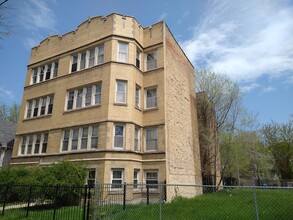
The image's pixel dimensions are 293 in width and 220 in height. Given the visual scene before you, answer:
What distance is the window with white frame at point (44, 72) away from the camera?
76.0 feet

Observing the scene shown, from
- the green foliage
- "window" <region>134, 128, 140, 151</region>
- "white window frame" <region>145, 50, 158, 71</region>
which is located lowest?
the green foliage

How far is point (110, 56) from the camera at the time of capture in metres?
19.6

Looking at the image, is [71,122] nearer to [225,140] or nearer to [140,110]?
[140,110]

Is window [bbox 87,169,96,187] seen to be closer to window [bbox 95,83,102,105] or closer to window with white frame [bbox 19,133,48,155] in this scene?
window [bbox 95,83,102,105]

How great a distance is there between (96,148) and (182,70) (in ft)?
37.7

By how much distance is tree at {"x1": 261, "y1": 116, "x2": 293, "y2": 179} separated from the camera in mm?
42719

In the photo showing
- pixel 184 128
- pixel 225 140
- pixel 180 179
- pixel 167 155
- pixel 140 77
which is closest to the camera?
pixel 167 155

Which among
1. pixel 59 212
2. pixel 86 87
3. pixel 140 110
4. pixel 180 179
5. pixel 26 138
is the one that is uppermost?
pixel 86 87

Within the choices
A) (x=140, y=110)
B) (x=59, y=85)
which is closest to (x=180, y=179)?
(x=140, y=110)

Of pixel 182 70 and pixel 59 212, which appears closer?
pixel 59 212

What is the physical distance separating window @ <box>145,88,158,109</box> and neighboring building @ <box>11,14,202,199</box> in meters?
0.08

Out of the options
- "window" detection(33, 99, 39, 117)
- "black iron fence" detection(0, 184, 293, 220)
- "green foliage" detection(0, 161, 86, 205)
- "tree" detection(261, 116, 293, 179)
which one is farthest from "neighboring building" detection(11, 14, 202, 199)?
"tree" detection(261, 116, 293, 179)

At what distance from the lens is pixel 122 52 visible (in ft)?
66.3

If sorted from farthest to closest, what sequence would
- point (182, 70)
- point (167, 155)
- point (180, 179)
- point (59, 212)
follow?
1. point (182, 70)
2. point (180, 179)
3. point (167, 155)
4. point (59, 212)
